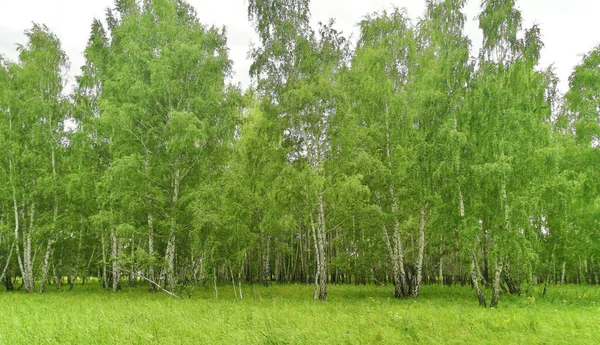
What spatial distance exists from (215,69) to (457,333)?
1676 centimetres

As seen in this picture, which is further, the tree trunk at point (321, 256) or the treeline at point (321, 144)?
the tree trunk at point (321, 256)

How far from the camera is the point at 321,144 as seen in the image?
699 inches

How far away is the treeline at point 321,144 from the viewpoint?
1409cm

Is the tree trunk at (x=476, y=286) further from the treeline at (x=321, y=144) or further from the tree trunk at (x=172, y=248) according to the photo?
the tree trunk at (x=172, y=248)

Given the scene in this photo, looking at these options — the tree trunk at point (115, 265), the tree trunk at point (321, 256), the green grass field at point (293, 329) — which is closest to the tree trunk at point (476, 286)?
the green grass field at point (293, 329)

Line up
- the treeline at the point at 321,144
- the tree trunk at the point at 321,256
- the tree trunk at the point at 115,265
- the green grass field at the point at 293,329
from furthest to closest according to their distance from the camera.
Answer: the tree trunk at the point at 115,265 → the tree trunk at the point at 321,256 → the treeline at the point at 321,144 → the green grass field at the point at 293,329

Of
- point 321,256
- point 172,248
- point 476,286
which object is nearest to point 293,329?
point 321,256

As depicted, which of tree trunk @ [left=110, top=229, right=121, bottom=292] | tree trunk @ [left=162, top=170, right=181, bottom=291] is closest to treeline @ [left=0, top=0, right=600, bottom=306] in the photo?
tree trunk @ [left=162, top=170, right=181, bottom=291]

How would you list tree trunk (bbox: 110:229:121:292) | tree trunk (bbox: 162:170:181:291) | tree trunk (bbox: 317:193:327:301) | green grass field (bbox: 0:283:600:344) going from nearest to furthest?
green grass field (bbox: 0:283:600:344) → tree trunk (bbox: 317:193:327:301) → tree trunk (bbox: 162:170:181:291) → tree trunk (bbox: 110:229:121:292)

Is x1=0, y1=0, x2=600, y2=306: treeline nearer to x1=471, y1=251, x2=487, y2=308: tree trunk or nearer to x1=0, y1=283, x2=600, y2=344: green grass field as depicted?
x1=471, y1=251, x2=487, y2=308: tree trunk

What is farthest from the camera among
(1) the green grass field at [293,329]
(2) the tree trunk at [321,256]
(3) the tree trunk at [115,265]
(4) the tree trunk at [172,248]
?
(3) the tree trunk at [115,265]

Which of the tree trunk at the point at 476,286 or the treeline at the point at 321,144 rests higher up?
the treeline at the point at 321,144

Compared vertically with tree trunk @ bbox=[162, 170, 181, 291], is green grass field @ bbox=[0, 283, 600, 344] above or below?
below

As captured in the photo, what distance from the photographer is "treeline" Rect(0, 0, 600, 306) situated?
46.2 feet
